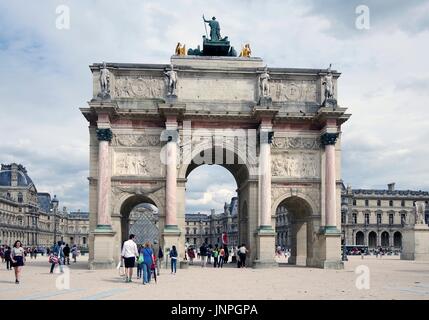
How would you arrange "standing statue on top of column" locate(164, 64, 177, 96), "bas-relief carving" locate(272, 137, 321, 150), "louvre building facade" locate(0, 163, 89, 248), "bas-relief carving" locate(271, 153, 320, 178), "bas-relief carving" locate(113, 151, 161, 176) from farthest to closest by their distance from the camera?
1. "louvre building facade" locate(0, 163, 89, 248)
2. "bas-relief carving" locate(272, 137, 321, 150)
3. "bas-relief carving" locate(271, 153, 320, 178)
4. "bas-relief carving" locate(113, 151, 161, 176)
5. "standing statue on top of column" locate(164, 64, 177, 96)

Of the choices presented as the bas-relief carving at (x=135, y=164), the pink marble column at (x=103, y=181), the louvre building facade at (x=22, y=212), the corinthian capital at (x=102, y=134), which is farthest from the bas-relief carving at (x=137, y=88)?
the louvre building facade at (x=22, y=212)

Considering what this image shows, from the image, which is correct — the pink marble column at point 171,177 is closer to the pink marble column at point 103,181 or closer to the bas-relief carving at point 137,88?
the bas-relief carving at point 137,88

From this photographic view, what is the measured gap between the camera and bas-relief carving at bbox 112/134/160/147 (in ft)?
108

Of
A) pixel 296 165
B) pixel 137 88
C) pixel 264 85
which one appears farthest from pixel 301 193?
pixel 137 88

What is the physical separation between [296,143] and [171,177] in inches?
302

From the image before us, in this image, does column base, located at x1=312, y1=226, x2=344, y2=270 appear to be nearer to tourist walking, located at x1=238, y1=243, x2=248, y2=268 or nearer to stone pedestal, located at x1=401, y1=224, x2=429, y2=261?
tourist walking, located at x1=238, y1=243, x2=248, y2=268

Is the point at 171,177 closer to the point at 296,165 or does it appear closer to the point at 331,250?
the point at 296,165

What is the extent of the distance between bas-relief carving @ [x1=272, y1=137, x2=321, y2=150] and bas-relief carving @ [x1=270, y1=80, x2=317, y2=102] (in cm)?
229

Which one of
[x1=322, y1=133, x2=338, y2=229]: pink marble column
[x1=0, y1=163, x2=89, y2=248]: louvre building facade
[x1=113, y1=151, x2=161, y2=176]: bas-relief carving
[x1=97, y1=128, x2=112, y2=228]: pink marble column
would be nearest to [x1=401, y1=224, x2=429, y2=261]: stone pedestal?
[x1=322, y1=133, x2=338, y2=229]: pink marble column

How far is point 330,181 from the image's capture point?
33.0 meters

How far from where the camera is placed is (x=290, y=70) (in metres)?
34.1

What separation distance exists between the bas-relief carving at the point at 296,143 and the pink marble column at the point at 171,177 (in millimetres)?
5955

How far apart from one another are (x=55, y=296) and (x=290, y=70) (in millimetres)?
22160
